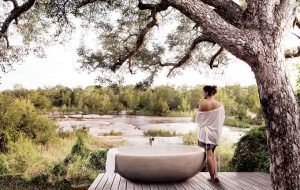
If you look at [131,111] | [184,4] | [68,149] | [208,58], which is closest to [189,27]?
[208,58]

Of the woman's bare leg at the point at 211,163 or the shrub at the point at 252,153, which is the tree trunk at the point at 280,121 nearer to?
the woman's bare leg at the point at 211,163

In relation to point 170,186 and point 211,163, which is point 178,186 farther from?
point 211,163

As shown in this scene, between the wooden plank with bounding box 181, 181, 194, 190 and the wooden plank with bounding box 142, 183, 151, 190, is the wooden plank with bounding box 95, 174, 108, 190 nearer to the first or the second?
the wooden plank with bounding box 142, 183, 151, 190

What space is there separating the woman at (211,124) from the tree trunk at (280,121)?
1237 mm

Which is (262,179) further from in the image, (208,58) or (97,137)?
(97,137)

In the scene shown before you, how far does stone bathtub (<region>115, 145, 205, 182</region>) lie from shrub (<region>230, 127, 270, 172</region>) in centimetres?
153

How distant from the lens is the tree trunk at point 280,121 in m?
3.82

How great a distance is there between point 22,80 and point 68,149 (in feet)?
8.24

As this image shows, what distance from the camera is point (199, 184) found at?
4992 millimetres

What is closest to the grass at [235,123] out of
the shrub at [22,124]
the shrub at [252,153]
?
the shrub at [252,153]

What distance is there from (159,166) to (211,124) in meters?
0.92

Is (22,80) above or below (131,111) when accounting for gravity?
above

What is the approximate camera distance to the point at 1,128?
8664mm

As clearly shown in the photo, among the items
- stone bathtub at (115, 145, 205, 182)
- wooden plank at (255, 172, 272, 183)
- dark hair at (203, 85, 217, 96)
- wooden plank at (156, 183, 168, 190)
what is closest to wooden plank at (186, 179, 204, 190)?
stone bathtub at (115, 145, 205, 182)
